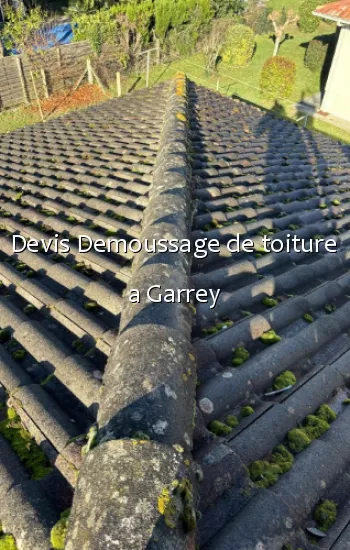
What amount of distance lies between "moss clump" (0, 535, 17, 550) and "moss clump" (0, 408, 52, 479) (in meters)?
0.32

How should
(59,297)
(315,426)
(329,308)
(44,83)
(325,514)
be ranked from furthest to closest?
(44,83), (329,308), (59,297), (315,426), (325,514)

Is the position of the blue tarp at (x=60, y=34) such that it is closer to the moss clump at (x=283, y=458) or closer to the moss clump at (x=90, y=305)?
the moss clump at (x=90, y=305)

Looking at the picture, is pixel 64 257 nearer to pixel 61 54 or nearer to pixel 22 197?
pixel 22 197

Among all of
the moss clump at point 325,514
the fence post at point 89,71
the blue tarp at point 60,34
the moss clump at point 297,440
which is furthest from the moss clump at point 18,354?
the blue tarp at point 60,34

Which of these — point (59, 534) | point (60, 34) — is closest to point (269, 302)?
point (59, 534)

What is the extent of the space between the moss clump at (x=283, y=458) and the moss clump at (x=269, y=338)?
0.93 m

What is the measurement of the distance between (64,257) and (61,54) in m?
22.3

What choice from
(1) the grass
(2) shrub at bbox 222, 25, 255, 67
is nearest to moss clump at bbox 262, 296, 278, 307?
(1) the grass

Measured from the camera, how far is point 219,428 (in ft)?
7.89

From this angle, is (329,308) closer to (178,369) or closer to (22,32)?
(178,369)

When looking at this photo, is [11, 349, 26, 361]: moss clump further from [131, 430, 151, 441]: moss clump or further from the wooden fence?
the wooden fence

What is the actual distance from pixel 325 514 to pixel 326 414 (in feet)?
2.27

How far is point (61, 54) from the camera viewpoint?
2208 centimetres

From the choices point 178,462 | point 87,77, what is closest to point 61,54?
point 87,77
